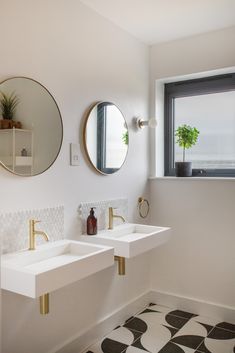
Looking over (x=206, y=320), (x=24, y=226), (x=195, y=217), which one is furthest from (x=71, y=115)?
(x=206, y=320)

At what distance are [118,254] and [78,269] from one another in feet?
1.73

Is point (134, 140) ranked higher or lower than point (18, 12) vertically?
A: lower

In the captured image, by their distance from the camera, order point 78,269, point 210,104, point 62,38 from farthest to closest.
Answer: point 210,104, point 62,38, point 78,269

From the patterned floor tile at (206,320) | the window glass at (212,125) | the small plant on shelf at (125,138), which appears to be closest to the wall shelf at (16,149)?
the small plant on shelf at (125,138)

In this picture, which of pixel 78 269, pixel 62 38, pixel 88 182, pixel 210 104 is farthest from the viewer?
pixel 210 104

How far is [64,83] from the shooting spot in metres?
2.23

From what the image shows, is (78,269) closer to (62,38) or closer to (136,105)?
(62,38)

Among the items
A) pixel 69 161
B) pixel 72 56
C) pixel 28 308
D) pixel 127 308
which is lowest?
pixel 127 308

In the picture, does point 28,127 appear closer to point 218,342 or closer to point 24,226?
point 24,226

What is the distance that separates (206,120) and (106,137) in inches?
42.6

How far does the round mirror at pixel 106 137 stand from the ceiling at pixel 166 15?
2.21 feet

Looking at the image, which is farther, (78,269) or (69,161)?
(69,161)

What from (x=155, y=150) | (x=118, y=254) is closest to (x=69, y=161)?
(x=118, y=254)

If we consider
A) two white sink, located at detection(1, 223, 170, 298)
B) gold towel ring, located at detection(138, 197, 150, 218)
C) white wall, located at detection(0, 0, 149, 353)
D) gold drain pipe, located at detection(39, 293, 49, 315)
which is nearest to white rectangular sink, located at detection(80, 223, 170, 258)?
two white sink, located at detection(1, 223, 170, 298)
